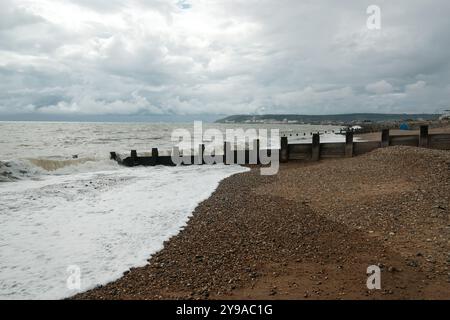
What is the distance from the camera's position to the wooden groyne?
16547mm

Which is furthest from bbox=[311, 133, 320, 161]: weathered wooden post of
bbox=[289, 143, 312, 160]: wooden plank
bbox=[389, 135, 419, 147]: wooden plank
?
bbox=[389, 135, 419, 147]: wooden plank

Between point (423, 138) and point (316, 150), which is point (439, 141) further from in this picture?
point (316, 150)

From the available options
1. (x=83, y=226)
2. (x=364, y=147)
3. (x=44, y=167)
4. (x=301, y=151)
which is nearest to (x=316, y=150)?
(x=301, y=151)

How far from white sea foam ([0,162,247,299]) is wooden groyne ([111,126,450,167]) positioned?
5.52 m

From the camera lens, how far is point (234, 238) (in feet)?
21.1

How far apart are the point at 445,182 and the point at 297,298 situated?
24.1ft

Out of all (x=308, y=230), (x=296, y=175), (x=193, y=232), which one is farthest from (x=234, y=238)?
(x=296, y=175)

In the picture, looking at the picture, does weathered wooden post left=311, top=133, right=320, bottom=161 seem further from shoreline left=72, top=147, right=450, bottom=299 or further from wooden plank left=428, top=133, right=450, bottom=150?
shoreline left=72, top=147, right=450, bottom=299

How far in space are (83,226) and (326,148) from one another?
13722 mm

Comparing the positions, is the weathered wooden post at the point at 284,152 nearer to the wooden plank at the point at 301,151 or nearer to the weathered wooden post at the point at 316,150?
the wooden plank at the point at 301,151

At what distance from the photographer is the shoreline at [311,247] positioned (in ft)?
14.6

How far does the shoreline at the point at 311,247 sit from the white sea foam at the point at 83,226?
560mm

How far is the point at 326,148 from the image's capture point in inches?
698

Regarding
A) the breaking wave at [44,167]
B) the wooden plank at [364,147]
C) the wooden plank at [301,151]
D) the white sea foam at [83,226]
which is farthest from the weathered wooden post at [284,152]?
the breaking wave at [44,167]
